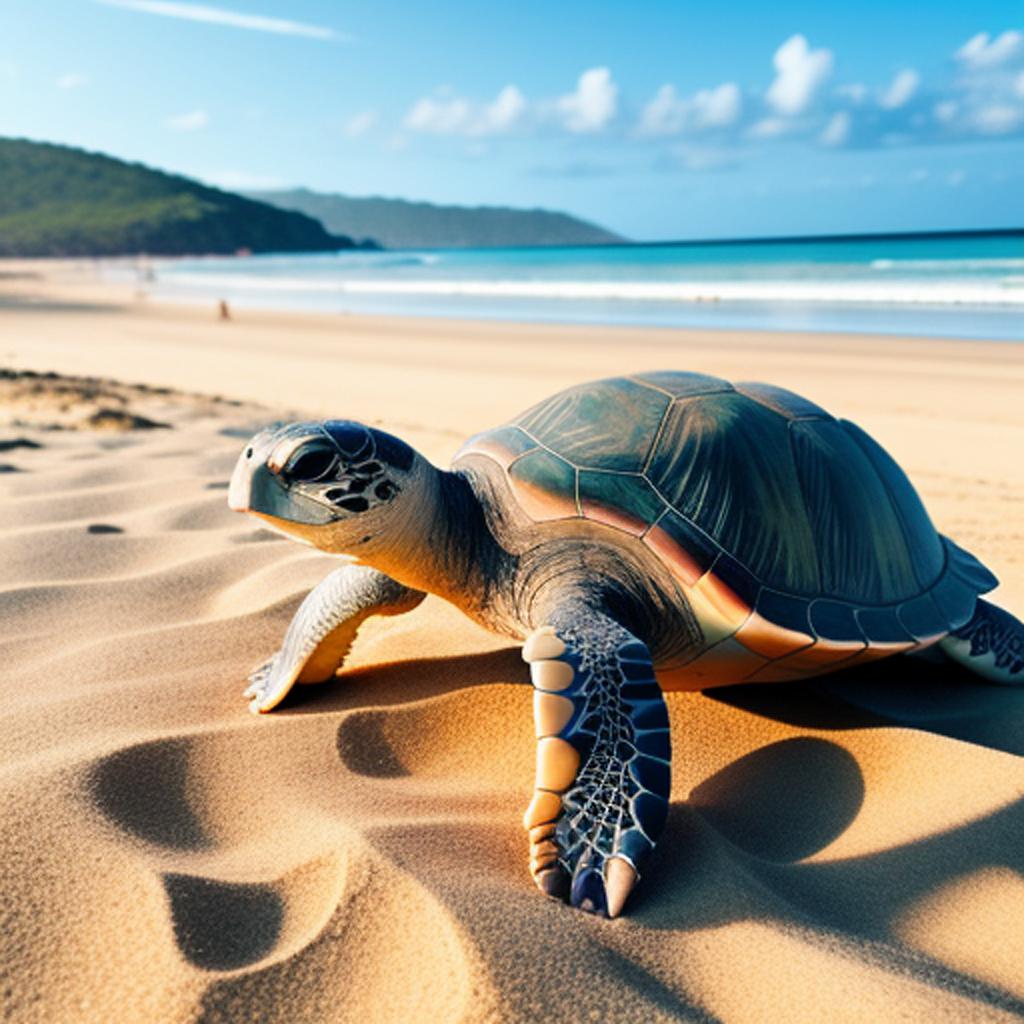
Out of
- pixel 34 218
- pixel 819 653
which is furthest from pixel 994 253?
pixel 34 218

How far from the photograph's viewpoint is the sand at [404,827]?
1.39 m

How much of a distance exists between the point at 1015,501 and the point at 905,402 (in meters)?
3.42

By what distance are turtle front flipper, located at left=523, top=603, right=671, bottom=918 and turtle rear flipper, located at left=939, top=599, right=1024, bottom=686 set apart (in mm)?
1378

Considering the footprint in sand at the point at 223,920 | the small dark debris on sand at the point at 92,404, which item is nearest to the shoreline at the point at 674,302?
the small dark debris on sand at the point at 92,404

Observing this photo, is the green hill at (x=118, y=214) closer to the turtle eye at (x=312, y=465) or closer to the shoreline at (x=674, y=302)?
the shoreline at (x=674, y=302)

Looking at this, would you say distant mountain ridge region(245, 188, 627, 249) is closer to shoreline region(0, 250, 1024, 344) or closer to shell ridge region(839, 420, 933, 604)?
shoreline region(0, 250, 1024, 344)

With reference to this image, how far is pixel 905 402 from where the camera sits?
8.30 meters

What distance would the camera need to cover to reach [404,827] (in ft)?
5.92

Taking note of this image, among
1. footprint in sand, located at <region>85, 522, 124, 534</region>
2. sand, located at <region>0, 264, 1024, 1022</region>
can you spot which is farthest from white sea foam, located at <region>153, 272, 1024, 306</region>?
footprint in sand, located at <region>85, 522, 124, 534</region>

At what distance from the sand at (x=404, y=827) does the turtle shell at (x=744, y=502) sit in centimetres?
32

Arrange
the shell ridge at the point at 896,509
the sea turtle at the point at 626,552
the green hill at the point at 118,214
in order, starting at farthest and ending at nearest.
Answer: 1. the green hill at the point at 118,214
2. the shell ridge at the point at 896,509
3. the sea turtle at the point at 626,552

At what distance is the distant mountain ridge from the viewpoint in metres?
144

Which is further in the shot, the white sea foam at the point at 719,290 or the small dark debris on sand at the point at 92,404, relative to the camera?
the white sea foam at the point at 719,290

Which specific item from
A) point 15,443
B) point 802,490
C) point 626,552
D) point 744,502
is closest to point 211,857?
point 626,552
